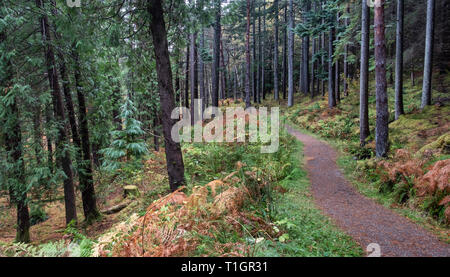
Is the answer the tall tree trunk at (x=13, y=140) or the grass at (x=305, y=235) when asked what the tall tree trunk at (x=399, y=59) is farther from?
the tall tree trunk at (x=13, y=140)

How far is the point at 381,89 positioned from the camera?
8.77 metres

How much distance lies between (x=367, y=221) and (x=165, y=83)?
5428 mm

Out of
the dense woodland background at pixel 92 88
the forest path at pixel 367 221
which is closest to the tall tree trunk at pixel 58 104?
the dense woodland background at pixel 92 88

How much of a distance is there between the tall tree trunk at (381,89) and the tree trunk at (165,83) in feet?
23.4

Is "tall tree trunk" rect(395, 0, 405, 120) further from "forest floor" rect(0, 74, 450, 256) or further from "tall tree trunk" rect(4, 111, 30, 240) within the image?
"tall tree trunk" rect(4, 111, 30, 240)

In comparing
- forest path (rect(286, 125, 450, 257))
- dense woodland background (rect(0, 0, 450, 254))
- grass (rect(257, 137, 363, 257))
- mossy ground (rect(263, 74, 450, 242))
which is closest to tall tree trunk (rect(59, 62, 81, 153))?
dense woodland background (rect(0, 0, 450, 254))

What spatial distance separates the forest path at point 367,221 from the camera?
3.90 m

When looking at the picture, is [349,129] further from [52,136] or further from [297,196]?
[52,136]

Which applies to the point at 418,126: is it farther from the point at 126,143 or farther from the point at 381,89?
the point at 126,143

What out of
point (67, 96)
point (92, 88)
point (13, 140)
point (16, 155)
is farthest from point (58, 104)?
point (16, 155)

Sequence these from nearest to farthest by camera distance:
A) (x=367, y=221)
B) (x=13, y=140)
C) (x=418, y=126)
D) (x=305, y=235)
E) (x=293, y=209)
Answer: (x=305, y=235)
(x=367, y=221)
(x=293, y=209)
(x=13, y=140)
(x=418, y=126)
